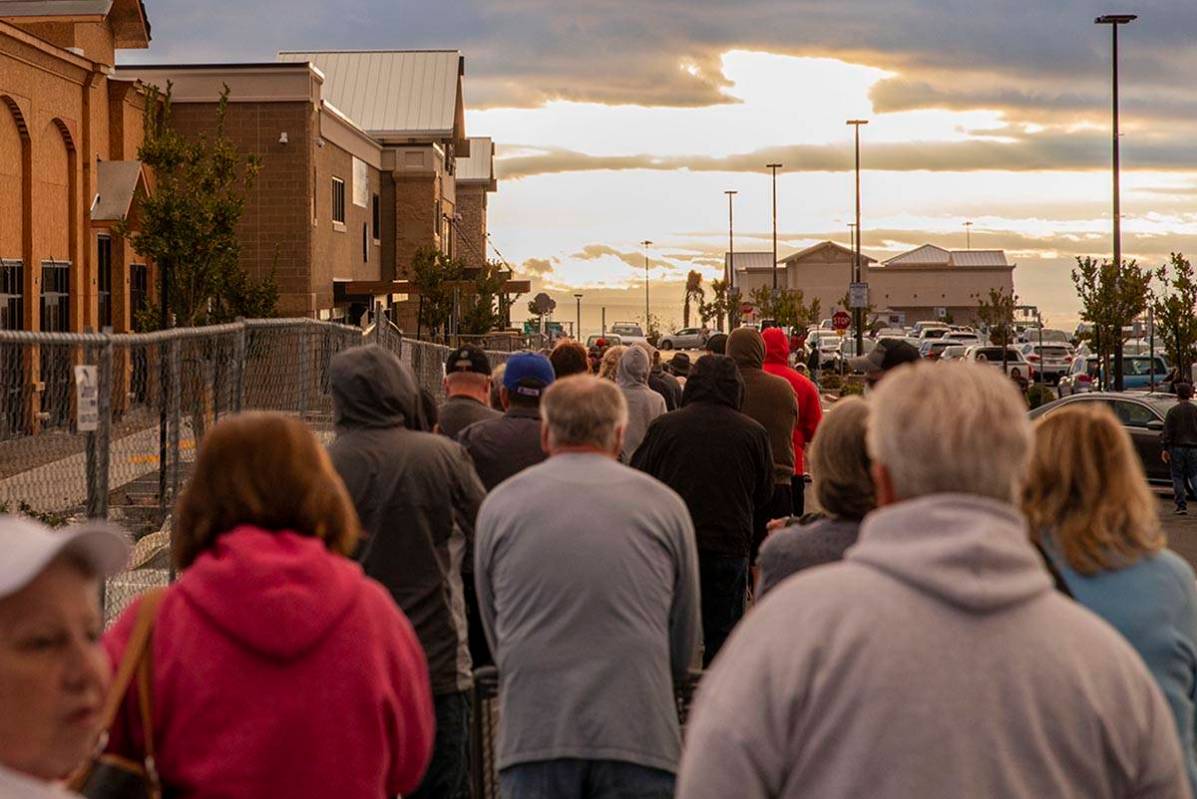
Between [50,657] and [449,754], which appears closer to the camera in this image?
[50,657]

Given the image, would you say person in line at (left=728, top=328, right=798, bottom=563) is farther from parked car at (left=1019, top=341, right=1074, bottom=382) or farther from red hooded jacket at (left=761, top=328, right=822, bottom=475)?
parked car at (left=1019, top=341, right=1074, bottom=382)

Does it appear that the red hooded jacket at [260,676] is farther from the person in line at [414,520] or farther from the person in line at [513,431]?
the person in line at [513,431]

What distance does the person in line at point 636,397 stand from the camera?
11891mm

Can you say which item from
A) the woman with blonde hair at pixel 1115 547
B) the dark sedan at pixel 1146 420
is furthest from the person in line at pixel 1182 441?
the woman with blonde hair at pixel 1115 547

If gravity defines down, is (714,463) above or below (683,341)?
above

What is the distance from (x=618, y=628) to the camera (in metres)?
5.25

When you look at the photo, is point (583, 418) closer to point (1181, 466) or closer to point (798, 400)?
point (798, 400)

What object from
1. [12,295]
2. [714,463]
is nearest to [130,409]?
[714,463]

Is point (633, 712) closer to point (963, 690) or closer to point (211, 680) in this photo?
point (211, 680)

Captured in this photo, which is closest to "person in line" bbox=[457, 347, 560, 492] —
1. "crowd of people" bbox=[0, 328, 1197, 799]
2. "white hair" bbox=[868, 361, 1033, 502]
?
"crowd of people" bbox=[0, 328, 1197, 799]

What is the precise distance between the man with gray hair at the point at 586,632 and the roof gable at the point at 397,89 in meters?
58.5

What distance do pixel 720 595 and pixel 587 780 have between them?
12.3 feet

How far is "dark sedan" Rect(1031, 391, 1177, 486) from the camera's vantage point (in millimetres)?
26297

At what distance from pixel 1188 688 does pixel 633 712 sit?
1630 mm
